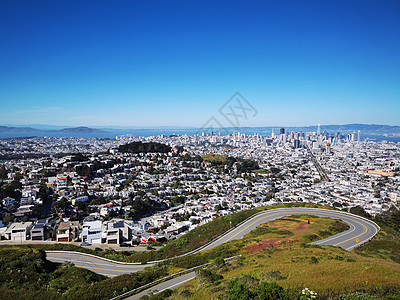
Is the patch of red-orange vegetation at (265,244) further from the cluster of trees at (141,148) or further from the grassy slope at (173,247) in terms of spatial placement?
the cluster of trees at (141,148)

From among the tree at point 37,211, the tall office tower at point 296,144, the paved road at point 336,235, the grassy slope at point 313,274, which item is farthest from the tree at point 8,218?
the tall office tower at point 296,144

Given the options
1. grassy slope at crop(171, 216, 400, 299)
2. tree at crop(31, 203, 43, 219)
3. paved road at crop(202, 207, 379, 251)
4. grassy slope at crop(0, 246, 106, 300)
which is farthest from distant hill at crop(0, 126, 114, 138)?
grassy slope at crop(171, 216, 400, 299)

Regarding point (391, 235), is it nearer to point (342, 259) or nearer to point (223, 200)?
point (342, 259)

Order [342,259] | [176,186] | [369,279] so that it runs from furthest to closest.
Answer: [176,186]
[342,259]
[369,279]

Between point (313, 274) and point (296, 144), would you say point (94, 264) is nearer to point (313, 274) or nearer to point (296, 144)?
point (313, 274)

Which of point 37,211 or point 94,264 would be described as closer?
point 94,264

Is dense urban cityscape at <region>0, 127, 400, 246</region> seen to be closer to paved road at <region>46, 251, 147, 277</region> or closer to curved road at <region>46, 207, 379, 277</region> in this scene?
paved road at <region>46, 251, 147, 277</region>

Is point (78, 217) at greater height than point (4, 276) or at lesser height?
lesser

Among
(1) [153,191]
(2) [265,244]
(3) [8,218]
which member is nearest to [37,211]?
(3) [8,218]

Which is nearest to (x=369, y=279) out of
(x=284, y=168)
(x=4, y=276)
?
(x=4, y=276)
